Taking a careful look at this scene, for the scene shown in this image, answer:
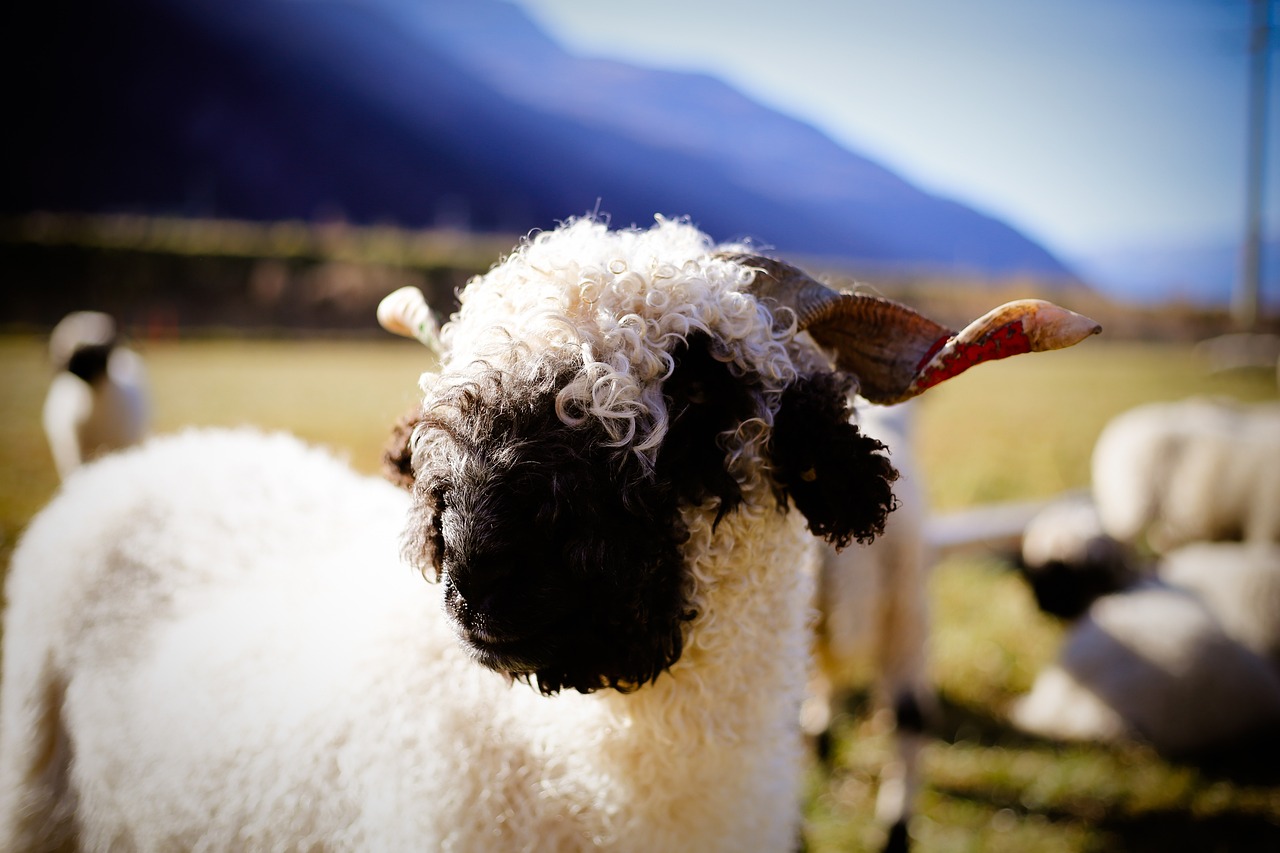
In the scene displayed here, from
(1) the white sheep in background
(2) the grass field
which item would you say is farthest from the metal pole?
(1) the white sheep in background

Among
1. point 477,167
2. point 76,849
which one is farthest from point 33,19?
point 76,849

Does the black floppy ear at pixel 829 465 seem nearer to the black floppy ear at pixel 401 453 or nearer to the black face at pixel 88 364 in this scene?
the black floppy ear at pixel 401 453

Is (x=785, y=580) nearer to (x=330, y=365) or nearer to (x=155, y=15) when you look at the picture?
(x=330, y=365)

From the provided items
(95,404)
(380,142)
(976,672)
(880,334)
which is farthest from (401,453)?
(380,142)

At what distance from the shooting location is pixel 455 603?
145cm

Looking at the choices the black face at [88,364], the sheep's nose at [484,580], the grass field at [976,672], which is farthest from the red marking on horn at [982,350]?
the black face at [88,364]

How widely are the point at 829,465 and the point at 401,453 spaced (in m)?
1.15

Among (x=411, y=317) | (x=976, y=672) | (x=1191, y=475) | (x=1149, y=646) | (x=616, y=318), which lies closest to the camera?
(x=616, y=318)

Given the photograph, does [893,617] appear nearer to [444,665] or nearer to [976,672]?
[976,672]

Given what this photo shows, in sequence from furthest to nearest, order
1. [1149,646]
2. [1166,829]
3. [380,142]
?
[380,142] < [1149,646] < [1166,829]

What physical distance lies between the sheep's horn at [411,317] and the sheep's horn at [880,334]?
992 millimetres

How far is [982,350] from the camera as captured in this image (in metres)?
1.65

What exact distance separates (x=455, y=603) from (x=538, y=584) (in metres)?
0.21

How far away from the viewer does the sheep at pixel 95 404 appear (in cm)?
654
